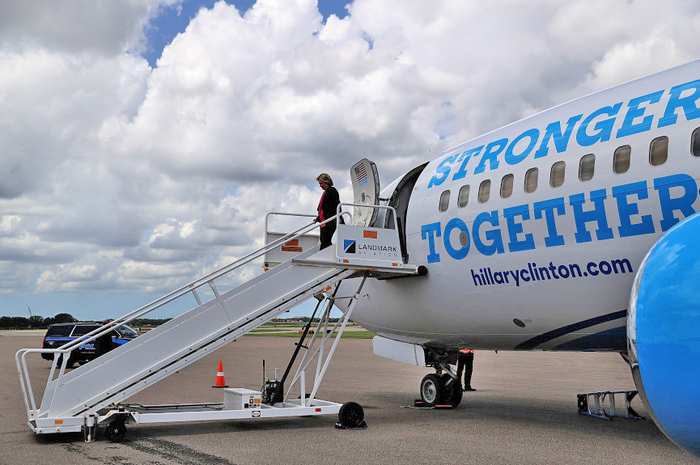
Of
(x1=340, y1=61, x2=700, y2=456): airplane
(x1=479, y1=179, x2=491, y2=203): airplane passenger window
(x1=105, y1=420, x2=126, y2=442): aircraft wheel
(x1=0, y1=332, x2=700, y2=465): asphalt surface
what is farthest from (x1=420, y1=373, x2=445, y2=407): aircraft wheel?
(x1=105, y1=420, x2=126, y2=442): aircraft wheel

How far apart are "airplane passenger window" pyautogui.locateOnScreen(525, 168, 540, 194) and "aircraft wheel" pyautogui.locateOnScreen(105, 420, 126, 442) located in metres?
7.06

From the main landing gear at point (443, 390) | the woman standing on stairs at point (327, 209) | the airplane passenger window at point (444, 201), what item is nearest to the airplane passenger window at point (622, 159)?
the airplane passenger window at point (444, 201)

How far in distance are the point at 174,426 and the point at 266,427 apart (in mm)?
1656

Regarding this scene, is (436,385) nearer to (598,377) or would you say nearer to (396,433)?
(396,433)

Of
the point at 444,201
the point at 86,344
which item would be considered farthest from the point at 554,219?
the point at 86,344

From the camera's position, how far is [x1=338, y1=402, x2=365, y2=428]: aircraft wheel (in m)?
10.7

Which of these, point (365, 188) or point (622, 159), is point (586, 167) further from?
point (365, 188)

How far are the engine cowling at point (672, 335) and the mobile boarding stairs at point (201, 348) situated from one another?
687 centimetres

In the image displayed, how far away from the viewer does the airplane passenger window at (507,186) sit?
9.97 metres

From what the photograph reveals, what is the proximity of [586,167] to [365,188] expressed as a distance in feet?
17.0

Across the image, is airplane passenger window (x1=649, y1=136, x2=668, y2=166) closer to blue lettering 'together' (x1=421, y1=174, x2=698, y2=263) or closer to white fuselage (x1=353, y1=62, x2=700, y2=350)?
white fuselage (x1=353, y1=62, x2=700, y2=350)

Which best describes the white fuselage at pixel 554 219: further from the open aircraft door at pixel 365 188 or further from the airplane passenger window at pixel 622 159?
the open aircraft door at pixel 365 188

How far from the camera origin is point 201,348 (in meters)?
10.6

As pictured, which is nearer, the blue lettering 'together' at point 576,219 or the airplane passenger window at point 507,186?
the blue lettering 'together' at point 576,219
